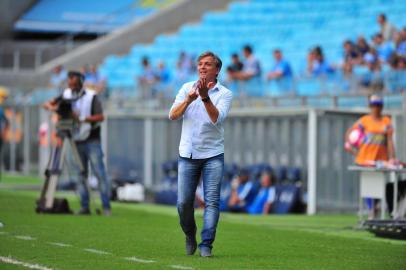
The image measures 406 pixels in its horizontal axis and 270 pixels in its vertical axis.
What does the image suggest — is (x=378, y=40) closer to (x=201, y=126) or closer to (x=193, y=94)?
(x=201, y=126)

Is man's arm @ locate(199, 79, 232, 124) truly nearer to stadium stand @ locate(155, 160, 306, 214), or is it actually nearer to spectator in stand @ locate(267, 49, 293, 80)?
stadium stand @ locate(155, 160, 306, 214)

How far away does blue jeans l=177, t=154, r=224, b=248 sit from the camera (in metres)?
11.1

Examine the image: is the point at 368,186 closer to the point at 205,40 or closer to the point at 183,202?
the point at 183,202

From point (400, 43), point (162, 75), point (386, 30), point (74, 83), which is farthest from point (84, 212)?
point (162, 75)

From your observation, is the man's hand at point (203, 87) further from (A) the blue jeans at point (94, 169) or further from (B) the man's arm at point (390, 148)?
(A) the blue jeans at point (94, 169)

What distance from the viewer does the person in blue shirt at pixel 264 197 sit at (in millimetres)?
21281

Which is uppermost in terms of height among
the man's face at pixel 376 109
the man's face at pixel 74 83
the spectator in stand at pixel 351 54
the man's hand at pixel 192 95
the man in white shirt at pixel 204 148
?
the spectator in stand at pixel 351 54

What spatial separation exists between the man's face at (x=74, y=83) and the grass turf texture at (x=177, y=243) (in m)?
1.85

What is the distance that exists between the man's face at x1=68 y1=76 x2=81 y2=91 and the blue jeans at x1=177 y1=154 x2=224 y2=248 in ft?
19.8

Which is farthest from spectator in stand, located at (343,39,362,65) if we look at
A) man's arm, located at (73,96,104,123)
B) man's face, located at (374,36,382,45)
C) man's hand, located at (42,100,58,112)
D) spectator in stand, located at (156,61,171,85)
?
man's hand, located at (42,100,58,112)

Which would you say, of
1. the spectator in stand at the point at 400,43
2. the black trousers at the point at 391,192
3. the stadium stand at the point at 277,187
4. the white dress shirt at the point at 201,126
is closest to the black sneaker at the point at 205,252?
the white dress shirt at the point at 201,126

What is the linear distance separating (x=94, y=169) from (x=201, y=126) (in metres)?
6.28

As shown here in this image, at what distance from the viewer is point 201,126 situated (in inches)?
441

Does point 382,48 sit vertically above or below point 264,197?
above
